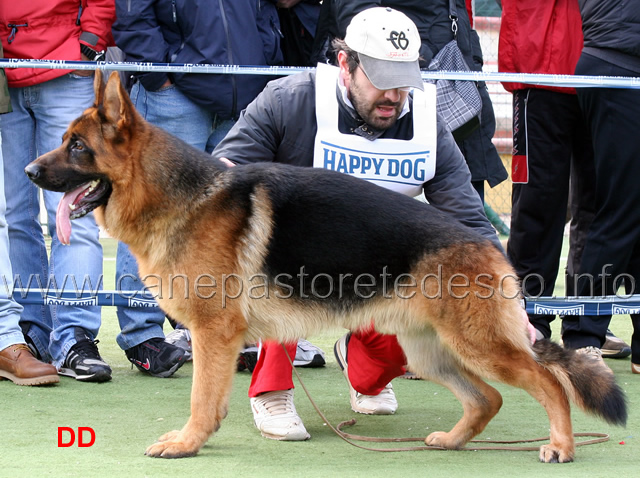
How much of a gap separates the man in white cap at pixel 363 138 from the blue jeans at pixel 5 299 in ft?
4.21

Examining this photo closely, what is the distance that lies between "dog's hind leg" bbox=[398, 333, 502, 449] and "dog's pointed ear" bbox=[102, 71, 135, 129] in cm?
145

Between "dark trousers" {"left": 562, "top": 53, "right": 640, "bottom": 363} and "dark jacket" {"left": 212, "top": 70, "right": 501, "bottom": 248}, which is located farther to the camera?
"dark trousers" {"left": 562, "top": 53, "right": 640, "bottom": 363}

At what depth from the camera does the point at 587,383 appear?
10.3 ft

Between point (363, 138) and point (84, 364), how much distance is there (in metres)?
1.88

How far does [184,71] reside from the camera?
4590mm

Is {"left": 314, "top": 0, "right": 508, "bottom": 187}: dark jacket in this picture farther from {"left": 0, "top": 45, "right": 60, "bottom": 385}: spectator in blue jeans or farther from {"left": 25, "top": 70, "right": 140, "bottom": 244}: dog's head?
{"left": 25, "top": 70, "right": 140, "bottom": 244}: dog's head

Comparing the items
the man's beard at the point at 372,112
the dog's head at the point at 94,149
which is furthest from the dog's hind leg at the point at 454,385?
the dog's head at the point at 94,149

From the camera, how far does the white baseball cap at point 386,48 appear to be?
3.54 metres

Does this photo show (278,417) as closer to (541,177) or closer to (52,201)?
(52,201)

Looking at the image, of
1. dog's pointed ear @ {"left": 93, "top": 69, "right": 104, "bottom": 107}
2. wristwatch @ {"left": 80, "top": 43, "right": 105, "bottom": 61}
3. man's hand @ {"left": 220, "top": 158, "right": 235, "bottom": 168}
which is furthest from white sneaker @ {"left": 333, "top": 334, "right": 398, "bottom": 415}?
wristwatch @ {"left": 80, "top": 43, "right": 105, "bottom": 61}

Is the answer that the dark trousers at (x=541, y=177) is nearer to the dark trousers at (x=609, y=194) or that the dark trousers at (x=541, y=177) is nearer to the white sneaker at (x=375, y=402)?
the dark trousers at (x=609, y=194)

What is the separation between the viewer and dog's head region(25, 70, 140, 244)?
3.09 meters

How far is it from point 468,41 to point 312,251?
253 centimetres

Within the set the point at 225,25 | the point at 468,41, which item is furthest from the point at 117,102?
the point at 468,41
